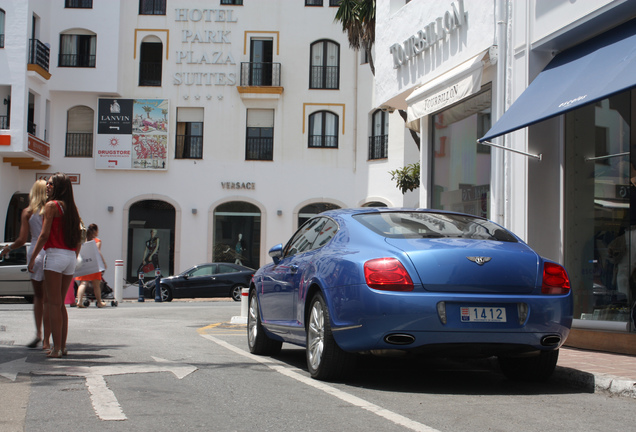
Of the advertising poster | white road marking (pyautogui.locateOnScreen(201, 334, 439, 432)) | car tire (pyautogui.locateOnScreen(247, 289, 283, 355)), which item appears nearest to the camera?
white road marking (pyautogui.locateOnScreen(201, 334, 439, 432))

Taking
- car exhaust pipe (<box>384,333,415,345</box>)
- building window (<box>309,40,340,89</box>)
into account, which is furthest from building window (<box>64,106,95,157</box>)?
car exhaust pipe (<box>384,333,415,345</box>)

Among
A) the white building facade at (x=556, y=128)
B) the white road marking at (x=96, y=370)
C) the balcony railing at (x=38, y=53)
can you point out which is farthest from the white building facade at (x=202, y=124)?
the white road marking at (x=96, y=370)

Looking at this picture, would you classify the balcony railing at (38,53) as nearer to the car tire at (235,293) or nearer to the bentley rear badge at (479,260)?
the car tire at (235,293)

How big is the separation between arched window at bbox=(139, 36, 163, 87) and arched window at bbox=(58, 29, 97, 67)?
6.19 feet

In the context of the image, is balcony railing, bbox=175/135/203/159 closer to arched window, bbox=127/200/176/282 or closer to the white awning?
arched window, bbox=127/200/176/282

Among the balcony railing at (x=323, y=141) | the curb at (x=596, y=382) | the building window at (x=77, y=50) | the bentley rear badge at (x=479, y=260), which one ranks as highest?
the building window at (x=77, y=50)

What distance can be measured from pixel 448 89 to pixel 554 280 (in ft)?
22.9

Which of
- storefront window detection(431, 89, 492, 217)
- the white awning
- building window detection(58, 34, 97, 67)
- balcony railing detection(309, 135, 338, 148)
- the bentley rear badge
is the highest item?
building window detection(58, 34, 97, 67)

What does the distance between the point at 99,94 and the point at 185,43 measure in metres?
4.01

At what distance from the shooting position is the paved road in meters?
5.04

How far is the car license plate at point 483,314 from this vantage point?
6.17 m

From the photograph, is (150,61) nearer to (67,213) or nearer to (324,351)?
(67,213)

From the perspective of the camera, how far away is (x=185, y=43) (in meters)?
34.2

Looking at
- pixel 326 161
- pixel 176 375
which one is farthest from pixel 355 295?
pixel 326 161
